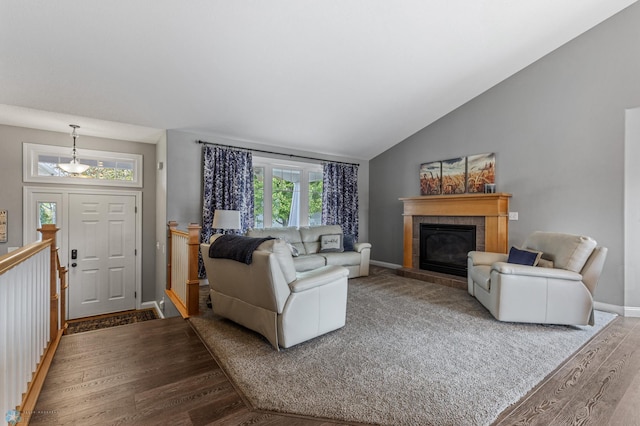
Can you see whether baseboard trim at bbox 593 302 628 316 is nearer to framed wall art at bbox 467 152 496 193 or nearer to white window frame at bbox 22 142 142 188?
framed wall art at bbox 467 152 496 193

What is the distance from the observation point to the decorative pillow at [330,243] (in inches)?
214

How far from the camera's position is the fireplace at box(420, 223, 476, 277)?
16.9ft

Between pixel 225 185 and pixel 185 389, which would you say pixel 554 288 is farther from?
pixel 225 185

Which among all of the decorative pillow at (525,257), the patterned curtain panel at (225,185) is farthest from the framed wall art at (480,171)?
the patterned curtain panel at (225,185)

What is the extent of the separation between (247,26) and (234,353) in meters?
3.11

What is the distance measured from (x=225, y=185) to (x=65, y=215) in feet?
7.94

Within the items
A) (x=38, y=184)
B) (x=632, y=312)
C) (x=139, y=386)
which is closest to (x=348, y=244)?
(x=632, y=312)

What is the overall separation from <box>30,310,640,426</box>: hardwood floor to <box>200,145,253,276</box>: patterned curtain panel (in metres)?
2.25

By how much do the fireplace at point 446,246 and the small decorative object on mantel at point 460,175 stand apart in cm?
68

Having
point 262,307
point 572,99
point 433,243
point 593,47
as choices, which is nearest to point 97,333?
point 262,307

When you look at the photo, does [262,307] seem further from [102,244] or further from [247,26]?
[102,244]

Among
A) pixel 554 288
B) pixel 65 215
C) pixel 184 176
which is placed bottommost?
pixel 554 288

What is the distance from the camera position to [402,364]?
2.35m

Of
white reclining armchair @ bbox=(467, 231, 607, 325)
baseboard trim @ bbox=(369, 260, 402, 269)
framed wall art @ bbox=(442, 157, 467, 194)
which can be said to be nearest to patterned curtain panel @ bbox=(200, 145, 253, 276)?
baseboard trim @ bbox=(369, 260, 402, 269)
